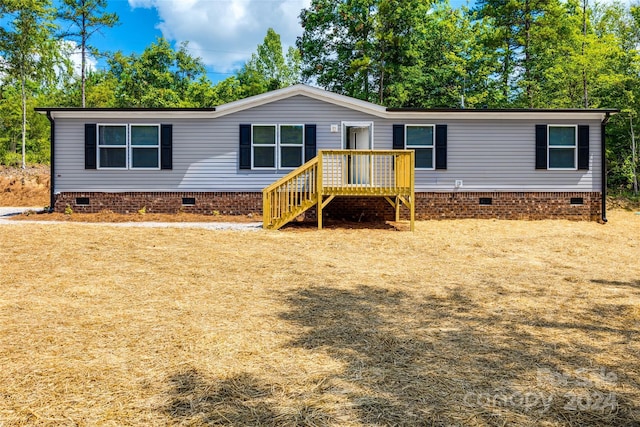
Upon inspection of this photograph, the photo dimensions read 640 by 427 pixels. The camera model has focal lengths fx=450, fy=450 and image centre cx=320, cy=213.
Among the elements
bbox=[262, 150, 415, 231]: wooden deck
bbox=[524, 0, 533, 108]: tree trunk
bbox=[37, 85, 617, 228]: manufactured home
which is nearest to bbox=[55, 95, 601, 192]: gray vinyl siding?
bbox=[37, 85, 617, 228]: manufactured home

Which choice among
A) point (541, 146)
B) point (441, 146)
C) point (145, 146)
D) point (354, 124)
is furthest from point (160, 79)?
point (541, 146)

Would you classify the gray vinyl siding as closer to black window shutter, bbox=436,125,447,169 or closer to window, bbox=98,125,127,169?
black window shutter, bbox=436,125,447,169

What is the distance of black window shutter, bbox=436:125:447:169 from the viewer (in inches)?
515

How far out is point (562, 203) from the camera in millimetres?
13258

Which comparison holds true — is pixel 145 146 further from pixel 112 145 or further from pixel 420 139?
pixel 420 139

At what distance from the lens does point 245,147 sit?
12992 millimetres

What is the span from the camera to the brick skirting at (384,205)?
43.2 feet

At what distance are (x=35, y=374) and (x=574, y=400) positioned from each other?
3.46m

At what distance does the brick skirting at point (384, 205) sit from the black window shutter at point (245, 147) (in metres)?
0.87

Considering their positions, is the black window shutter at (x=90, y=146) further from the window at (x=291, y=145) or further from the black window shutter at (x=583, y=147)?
the black window shutter at (x=583, y=147)

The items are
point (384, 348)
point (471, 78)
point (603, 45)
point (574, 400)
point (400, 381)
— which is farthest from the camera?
point (471, 78)

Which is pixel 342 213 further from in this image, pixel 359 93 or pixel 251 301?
pixel 359 93

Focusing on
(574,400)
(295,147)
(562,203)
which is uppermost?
(295,147)


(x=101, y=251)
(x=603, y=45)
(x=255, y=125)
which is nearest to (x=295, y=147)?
(x=255, y=125)
